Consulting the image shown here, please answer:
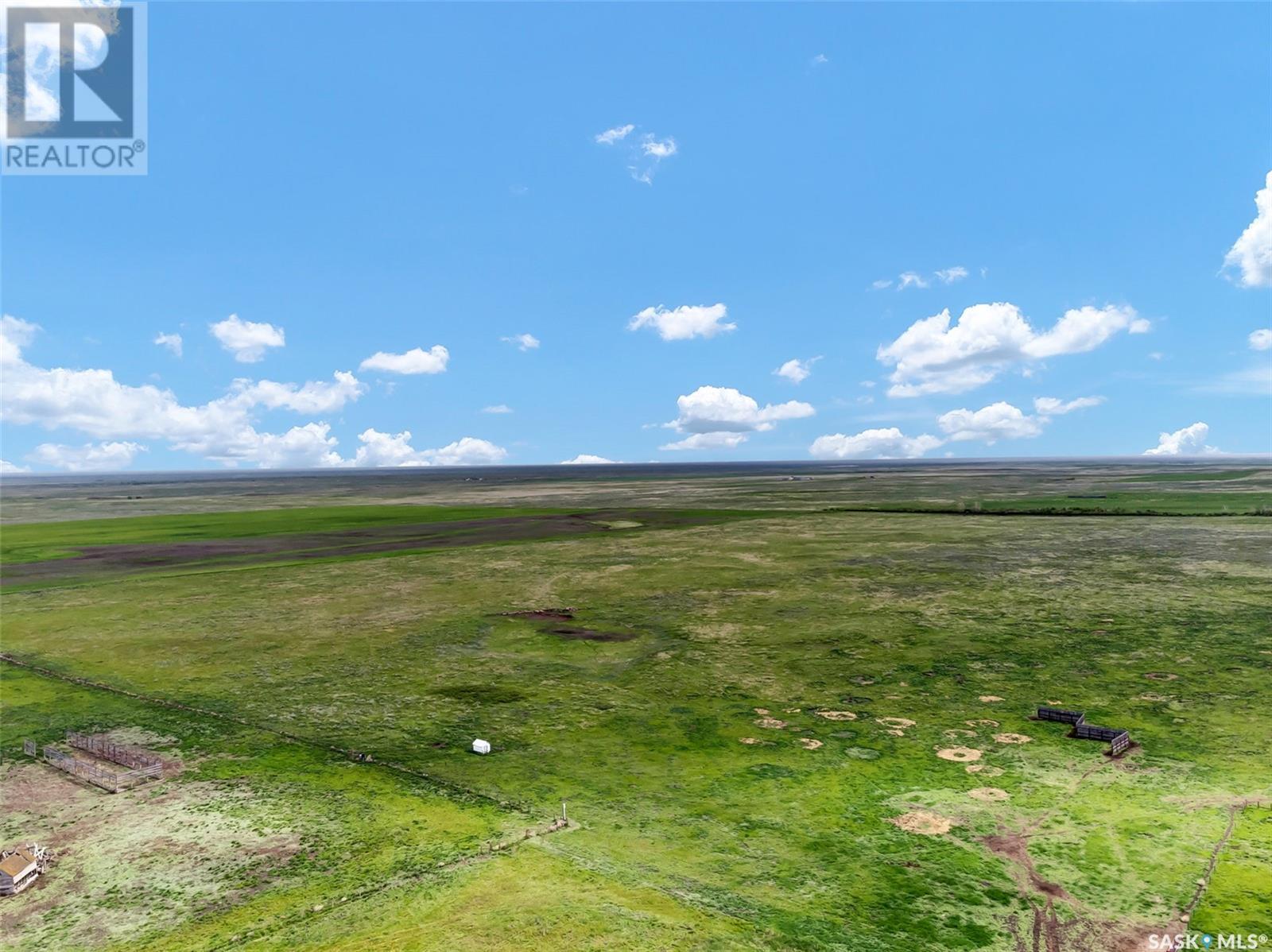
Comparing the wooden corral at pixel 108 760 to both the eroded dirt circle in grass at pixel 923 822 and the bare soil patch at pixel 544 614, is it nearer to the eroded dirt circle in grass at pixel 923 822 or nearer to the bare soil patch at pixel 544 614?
the bare soil patch at pixel 544 614

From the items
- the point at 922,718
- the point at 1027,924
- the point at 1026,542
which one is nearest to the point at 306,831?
the point at 1027,924

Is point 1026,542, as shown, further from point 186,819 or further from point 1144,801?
point 186,819

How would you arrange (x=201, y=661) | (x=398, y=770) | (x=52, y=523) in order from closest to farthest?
(x=398, y=770) < (x=201, y=661) < (x=52, y=523)

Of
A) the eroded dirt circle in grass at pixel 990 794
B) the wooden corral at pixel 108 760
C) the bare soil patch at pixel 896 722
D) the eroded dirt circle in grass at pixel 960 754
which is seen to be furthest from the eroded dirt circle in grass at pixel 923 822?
the wooden corral at pixel 108 760

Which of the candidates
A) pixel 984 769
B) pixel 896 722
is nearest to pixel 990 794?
pixel 984 769

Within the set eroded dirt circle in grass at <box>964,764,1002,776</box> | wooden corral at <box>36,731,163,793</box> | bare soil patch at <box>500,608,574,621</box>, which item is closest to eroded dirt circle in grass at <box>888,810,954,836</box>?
eroded dirt circle in grass at <box>964,764,1002,776</box>

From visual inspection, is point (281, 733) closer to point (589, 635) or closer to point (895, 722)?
point (589, 635)
